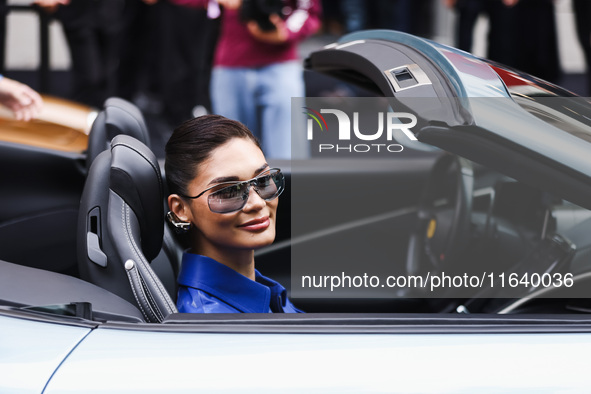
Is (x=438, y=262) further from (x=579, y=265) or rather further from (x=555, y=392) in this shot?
(x=555, y=392)

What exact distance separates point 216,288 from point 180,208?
7.3 inches

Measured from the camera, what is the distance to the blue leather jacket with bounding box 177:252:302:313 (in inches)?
67.0

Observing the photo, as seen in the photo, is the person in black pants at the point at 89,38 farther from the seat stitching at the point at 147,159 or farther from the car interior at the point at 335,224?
the seat stitching at the point at 147,159

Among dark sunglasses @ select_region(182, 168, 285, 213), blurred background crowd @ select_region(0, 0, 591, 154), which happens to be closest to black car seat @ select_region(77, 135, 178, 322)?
dark sunglasses @ select_region(182, 168, 285, 213)

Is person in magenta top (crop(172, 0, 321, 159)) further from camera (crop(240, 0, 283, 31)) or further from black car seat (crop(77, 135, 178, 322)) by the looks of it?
black car seat (crop(77, 135, 178, 322))

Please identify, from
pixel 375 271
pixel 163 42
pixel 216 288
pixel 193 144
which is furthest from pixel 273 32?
pixel 216 288

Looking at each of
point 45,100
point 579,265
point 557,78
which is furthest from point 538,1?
point 579,265

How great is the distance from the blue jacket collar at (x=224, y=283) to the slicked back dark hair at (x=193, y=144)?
0.52 ft

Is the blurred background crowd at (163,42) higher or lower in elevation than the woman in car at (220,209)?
higher

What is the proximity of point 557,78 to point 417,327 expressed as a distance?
5.18 meters

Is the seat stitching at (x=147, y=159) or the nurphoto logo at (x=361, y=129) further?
the seat stitching at (x=147, y=159)

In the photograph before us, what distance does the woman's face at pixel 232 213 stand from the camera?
1.64 meters

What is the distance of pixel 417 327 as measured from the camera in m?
1.39

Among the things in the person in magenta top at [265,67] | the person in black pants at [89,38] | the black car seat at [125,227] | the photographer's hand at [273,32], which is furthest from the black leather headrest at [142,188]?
the person in black pants at [89,38]
